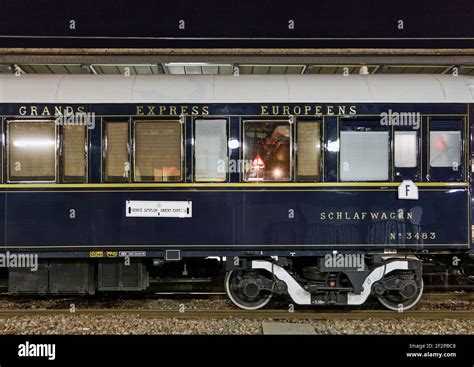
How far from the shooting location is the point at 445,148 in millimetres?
7031

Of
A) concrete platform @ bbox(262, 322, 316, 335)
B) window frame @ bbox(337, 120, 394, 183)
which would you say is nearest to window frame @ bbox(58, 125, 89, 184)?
concrete platform @ bbox(262, 322, 316, 335)

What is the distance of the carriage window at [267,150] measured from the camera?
6.93m

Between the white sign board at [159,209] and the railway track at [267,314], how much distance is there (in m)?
1.77

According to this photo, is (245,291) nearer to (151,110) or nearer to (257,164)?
(257,164)

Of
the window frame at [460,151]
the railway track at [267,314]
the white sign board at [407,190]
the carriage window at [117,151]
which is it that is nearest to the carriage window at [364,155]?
the white sign board at [407,190]

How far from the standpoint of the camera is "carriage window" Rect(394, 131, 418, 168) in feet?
22.9

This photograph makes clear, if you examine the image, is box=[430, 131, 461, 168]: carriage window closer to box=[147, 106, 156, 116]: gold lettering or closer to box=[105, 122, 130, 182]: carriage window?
box=[147, 106, 156, 116]: gold lettering

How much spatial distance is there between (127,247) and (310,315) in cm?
329

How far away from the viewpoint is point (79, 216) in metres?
6.89
